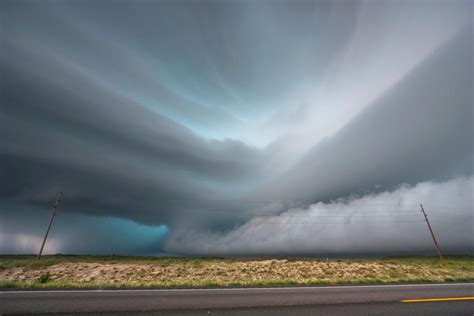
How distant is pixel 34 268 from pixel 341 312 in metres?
50.4

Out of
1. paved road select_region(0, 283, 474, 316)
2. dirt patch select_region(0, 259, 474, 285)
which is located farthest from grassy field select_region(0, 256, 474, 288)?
paved road select_region(0, 283, 474, 316)

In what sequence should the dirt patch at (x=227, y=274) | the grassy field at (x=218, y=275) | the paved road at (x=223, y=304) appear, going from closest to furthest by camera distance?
the paved road at (x=223, y=304) < the grassy field at (x=218, y=275) < the dirt patch at (x=227, y=274)

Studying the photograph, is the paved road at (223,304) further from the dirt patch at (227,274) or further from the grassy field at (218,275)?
the dirt patch at (227,274)

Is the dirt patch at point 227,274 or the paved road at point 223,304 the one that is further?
the dirt patch at point 227,274

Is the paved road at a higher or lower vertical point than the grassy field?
lower

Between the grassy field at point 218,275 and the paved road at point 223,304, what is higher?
the grassy field at point 218,275

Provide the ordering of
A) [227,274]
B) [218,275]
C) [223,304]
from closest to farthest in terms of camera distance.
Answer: [223,304], [218,275], [227,274]

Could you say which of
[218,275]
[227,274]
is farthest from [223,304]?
[227,274]

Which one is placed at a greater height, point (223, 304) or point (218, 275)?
point (218, 275)

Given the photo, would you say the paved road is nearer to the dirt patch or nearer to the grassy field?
the grassy field

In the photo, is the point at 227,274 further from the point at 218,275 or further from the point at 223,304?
the point at 223,304

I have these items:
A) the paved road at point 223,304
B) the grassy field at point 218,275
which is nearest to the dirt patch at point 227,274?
the grassy field at point 218,275

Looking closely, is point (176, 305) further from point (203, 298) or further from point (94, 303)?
point (94, 303)

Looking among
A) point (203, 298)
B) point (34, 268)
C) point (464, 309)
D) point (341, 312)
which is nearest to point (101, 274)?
point (34, 268)
